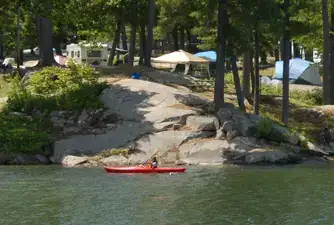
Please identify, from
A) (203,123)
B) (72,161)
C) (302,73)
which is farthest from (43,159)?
(302,73)

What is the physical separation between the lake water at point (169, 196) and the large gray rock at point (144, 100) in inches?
245

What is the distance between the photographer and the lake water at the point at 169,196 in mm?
22281

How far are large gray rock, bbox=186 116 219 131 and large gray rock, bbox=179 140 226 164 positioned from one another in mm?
1350

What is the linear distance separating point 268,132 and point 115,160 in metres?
8.40

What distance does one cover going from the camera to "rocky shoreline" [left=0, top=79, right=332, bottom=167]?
3644cm

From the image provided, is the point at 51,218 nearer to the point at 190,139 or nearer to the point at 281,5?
the point at 190,139

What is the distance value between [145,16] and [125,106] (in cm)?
1380

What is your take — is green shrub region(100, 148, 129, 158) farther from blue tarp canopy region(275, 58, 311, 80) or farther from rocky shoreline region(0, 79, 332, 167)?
blue tarp canopy region(275, 58, 311, 80)

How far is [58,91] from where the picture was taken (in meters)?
42.8

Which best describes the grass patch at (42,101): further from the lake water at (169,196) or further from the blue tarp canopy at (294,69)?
the blue tarp canopy at (294,69)

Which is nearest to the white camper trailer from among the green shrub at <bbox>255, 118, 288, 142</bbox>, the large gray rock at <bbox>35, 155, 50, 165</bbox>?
the large gray rock at <bbox>35, 155, 50, 165</bbox>

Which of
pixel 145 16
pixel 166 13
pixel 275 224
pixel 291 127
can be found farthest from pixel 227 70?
pixel 275 224

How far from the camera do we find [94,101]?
136 feet

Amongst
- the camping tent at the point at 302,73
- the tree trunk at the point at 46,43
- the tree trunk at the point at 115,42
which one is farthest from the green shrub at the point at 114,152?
the camping tent at the point at 302,73
